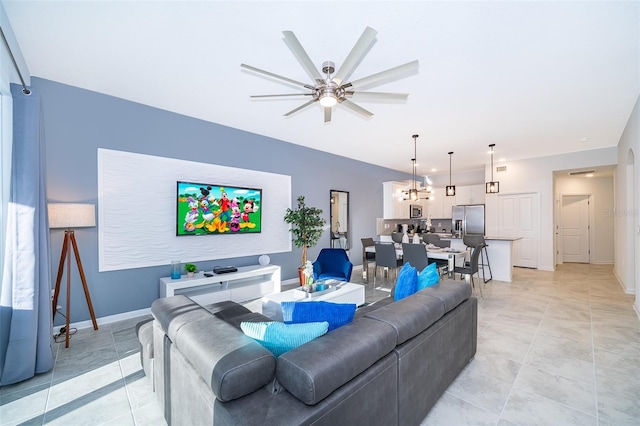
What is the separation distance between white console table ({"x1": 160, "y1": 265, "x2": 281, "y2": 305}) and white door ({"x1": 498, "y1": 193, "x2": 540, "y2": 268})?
6208mm

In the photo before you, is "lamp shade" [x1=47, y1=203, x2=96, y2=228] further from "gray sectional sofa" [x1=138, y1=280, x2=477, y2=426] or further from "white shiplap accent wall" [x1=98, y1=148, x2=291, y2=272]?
"gray sectional sofa" [x1=138, y1=280, x2=477, y2=426]

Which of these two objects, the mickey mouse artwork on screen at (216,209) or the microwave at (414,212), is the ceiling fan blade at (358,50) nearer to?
the mickey mouse artwork on screen at (216,209)

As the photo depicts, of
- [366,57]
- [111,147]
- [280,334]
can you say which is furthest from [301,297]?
[111,147]

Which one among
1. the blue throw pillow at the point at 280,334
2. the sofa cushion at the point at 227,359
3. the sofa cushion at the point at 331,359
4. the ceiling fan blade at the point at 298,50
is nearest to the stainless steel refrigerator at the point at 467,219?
the ceiling fan blade at the point at 298,50

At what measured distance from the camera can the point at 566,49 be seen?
8.15 feet

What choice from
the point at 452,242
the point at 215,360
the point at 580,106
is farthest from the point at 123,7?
the point at 452,242

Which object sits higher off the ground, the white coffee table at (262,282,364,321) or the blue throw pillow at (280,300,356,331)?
the blue throw pillow at (280,300,356,331)

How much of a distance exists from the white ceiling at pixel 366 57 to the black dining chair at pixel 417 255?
2057 mm

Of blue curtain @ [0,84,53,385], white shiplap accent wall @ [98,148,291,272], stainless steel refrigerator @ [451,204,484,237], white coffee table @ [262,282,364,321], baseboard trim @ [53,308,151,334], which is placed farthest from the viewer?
stainless steel refrigerator @ [451,204,484,237]

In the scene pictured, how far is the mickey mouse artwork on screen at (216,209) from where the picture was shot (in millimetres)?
3959

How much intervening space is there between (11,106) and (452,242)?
6.92 meters

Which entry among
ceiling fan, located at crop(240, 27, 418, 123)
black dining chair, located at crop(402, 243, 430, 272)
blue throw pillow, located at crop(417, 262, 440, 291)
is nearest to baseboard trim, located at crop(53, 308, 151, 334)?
ceiling fan, located at crop(240, 27, 418, 123)

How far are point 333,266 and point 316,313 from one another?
10.1ft

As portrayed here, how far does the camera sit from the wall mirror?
627cm
